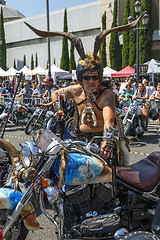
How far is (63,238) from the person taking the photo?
259 centimetres

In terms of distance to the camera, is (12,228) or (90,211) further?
(90,211)

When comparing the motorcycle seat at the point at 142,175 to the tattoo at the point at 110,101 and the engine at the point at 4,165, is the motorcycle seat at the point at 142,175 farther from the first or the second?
the engine at the point at 4,165

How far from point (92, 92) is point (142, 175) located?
1.16 meters

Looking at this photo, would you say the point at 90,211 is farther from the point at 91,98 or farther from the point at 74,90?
the point at 74,90

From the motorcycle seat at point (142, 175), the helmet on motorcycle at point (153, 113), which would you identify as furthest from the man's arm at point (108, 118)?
the helmet on motorcycle at point (153, 113)

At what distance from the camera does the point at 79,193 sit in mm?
2709

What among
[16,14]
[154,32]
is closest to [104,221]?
[154,32]

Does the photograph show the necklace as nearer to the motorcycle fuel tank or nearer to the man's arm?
the man's arm

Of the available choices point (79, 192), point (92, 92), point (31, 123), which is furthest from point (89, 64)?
point (31, 123)

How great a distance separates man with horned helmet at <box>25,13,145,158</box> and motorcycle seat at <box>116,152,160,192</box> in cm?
57

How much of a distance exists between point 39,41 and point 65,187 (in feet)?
182

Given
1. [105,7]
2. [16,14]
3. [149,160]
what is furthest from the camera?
[16,14]

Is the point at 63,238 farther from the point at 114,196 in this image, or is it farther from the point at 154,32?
the point at 154,32

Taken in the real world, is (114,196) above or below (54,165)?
below
